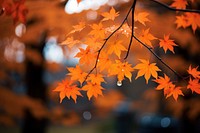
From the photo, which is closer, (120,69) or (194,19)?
(120,69)

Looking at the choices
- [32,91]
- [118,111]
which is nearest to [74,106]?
[118,111]

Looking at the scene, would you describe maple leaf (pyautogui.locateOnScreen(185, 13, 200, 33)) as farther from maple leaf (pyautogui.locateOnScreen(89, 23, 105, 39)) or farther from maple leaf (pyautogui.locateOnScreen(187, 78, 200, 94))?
maple leaf (pyautogui.locateOnScreen(89, 23, 105, 39))

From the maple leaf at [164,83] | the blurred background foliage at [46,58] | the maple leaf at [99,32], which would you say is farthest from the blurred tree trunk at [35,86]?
the maple leaf at [164,83]

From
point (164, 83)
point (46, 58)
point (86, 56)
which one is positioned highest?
point (86, 56)

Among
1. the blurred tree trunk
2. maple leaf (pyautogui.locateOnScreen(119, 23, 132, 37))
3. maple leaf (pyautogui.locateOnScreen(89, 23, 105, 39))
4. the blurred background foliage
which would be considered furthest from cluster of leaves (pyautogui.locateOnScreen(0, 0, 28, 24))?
the blurred tree trunk

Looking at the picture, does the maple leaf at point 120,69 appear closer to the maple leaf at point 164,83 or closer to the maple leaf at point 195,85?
the maple leaf at point 164,83

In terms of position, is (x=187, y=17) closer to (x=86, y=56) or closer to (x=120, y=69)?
(x=120, y=69)

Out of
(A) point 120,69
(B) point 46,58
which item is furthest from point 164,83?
(B) point 46,58

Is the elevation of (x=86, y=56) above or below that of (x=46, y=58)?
above
